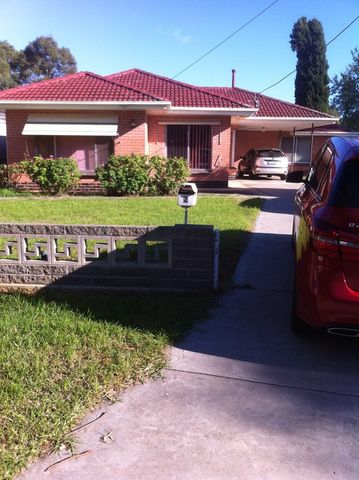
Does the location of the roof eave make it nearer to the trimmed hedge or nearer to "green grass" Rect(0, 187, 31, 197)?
the trimmed hedge

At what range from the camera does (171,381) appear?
350 centimetres

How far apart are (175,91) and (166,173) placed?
5.19m

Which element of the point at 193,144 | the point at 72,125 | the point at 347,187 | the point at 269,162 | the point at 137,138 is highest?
the point at 72,125

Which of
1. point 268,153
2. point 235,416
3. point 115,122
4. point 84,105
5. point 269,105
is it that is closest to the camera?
point 235,416

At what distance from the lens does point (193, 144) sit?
18109 mm

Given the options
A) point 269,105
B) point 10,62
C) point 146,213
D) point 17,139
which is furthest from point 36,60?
point 146,213

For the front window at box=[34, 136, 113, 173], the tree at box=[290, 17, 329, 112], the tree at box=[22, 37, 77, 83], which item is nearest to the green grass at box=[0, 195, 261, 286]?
the front window at box=[34, 136, 113, 173]

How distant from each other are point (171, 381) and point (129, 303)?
1551 mm

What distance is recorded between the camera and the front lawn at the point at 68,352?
2.85 meters

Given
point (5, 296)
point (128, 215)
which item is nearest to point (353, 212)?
point (5, 296)

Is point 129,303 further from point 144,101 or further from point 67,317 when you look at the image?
point 144,101

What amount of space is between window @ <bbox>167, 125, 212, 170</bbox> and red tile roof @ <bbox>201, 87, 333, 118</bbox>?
4513mm

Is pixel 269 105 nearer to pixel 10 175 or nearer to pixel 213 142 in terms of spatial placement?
pixel 213 142

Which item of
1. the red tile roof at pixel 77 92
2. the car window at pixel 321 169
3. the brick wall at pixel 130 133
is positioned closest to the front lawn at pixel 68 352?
the car window at pixel 321 169
